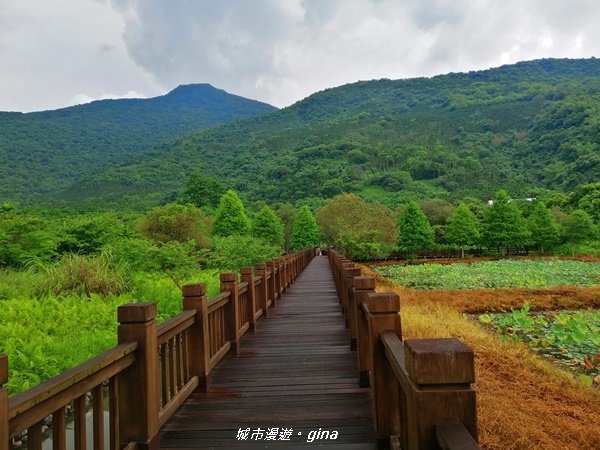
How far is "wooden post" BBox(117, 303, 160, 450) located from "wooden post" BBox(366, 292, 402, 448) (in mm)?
1400

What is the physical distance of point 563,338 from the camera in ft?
27.0

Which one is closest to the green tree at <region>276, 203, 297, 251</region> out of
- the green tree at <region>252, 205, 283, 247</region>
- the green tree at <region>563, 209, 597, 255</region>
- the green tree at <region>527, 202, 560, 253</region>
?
the green tree at <region>252, 205, 283, 247</region>

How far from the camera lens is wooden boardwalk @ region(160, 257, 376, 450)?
3.37 meters

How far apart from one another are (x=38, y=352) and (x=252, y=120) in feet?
545

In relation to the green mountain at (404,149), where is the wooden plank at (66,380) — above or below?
below

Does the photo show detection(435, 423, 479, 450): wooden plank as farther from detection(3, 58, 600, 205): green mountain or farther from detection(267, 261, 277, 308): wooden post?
detection(3, 58, 600, 205): green mountain

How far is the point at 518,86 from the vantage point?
169000mm

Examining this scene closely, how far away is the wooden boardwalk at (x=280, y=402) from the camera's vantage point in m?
3.37

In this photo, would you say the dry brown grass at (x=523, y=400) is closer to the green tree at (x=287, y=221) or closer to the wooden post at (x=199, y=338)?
the wooden post at (x=199, y=338)

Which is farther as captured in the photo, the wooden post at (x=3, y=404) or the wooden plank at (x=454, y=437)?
the wooden post at (x=3, y=404)

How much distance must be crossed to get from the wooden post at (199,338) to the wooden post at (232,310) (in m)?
1.38

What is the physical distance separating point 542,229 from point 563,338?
4338 cm

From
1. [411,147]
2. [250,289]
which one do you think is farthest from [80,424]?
[411,147]

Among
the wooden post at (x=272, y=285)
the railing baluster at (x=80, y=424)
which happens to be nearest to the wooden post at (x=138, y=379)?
the railing baluster at (x=80, y=424)
